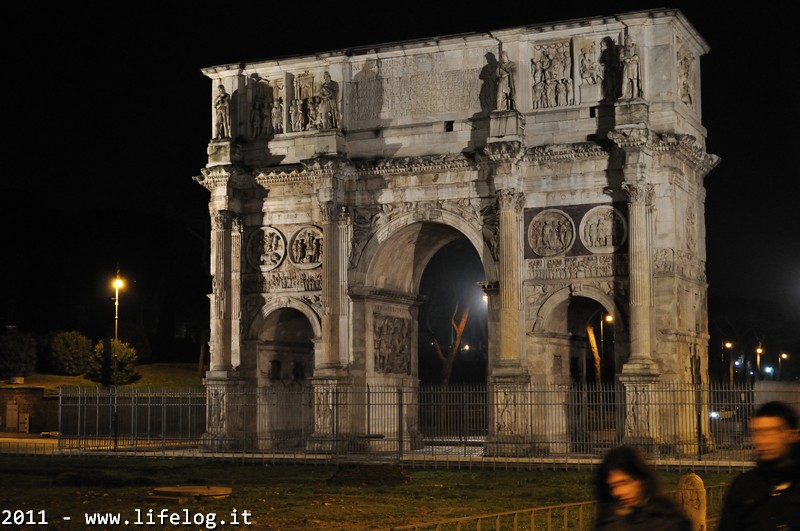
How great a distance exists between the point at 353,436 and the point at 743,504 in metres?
25.6

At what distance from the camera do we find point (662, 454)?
2862 centimetres

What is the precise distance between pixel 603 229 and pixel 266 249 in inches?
365

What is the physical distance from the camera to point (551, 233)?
31.2m

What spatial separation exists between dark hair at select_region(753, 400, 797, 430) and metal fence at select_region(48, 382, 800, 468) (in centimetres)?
1944

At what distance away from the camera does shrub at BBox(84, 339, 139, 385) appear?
158ft

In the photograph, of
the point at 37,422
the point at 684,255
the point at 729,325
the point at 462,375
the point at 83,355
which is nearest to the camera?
the point at 684,255

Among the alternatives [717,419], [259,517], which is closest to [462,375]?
[717,419]

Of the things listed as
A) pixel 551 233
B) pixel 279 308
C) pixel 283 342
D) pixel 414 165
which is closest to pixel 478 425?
pixel 551 233

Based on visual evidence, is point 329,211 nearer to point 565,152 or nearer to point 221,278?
point 221,278

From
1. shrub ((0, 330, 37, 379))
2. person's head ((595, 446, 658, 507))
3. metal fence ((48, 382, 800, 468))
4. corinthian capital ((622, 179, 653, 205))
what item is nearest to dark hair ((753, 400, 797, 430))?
person's head ((595, 446, 658, 507))

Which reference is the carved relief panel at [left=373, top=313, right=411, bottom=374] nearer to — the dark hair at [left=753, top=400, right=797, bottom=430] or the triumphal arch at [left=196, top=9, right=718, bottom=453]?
the triumphal arch at [left=196, top=9, right=718, bottom=453]

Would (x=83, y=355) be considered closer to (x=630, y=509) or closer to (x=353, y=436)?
(x=353, y=436)

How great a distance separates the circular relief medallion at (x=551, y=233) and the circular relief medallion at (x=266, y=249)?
704 centimetres

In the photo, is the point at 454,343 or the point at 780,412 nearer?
the point at 780,412
